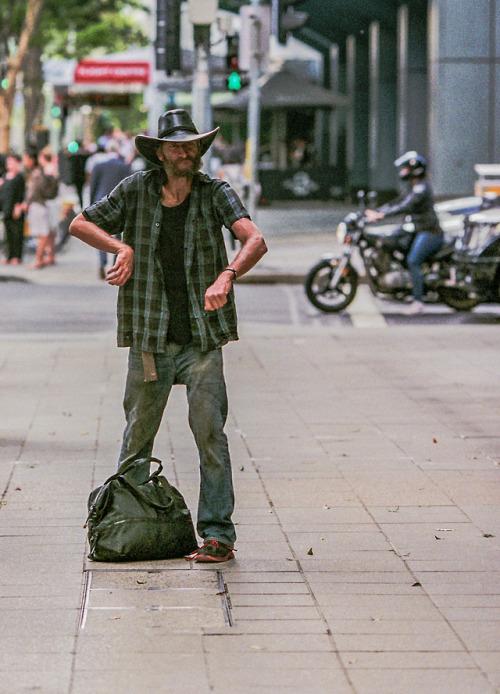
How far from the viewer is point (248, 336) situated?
13.7 metres

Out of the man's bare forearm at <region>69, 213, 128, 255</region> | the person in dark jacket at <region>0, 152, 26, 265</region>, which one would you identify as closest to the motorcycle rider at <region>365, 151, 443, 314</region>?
the person in dark jacket at <region>0, 152, 26, 265</region>

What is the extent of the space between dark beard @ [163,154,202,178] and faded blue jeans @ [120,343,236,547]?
0.68 metres

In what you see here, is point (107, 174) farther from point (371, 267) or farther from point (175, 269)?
point (175, 269)

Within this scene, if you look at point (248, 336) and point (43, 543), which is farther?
point (248, 336)

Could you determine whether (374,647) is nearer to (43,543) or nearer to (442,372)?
(43,543)

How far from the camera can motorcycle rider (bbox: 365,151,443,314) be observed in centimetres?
1539

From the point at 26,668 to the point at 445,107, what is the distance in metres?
25.4

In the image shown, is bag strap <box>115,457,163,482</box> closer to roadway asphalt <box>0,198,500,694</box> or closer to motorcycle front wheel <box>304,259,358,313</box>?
roadway asphalt <box>0,198,500,694</box>

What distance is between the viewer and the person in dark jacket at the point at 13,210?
69.9 feet

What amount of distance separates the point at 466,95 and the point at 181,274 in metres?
24.0

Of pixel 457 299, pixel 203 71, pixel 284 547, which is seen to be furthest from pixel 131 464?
pixel 203 71

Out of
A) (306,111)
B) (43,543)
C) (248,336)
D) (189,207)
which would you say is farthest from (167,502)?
(306,111)

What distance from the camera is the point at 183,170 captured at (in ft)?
17.8

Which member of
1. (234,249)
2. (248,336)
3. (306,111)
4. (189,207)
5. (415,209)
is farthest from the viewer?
(306,111)
